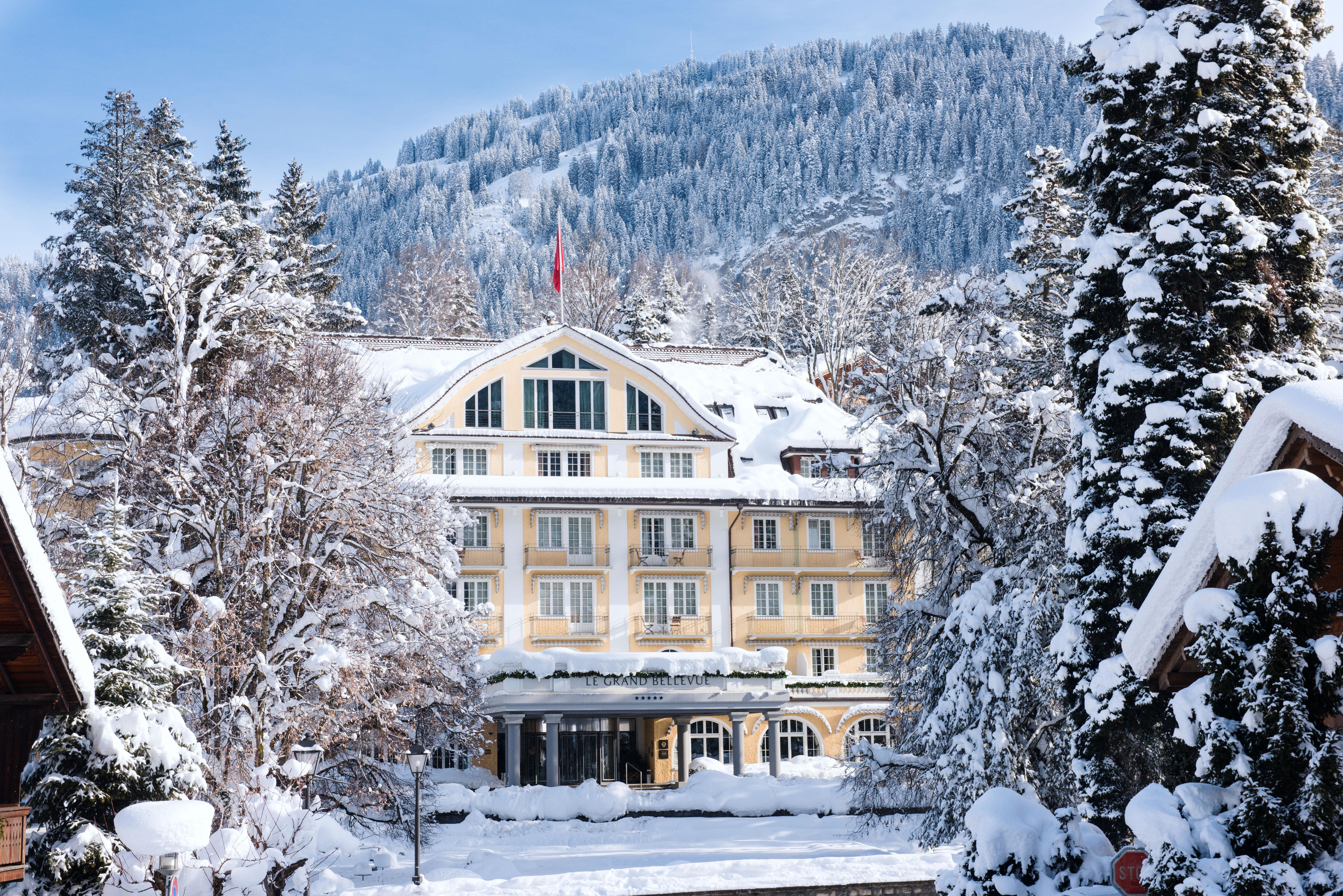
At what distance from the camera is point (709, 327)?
103 metres

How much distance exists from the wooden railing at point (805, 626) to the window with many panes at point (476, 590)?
391 inches

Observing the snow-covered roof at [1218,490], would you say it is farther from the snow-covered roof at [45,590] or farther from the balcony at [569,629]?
the balcony at [569,629]

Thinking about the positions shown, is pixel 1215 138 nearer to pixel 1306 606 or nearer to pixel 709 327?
pixel 1306 606

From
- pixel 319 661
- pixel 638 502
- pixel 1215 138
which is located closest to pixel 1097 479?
pixel 1215 138

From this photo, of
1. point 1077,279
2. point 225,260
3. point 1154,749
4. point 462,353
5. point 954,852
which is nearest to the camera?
point 1154,749

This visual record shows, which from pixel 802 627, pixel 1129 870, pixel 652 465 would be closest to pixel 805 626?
pixel 802 627

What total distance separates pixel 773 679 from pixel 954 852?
45.0ft

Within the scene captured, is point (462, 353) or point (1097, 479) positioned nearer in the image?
point (1097, 479)

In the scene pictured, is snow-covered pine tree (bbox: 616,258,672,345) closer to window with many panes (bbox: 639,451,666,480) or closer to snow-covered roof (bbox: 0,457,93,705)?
window with many panes (bbox: 639,451,666,480)

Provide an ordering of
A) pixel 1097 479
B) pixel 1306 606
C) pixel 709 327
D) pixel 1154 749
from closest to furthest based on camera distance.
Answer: pixel 1306 606
pixel 1154 749
pixel 1097 479
pixel 709 327

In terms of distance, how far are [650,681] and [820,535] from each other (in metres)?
11.5

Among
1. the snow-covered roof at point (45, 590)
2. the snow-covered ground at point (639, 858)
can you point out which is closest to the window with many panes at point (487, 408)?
the snow-covered ground at point (639, 858)

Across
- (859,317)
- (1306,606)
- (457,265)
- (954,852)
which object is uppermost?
(457,265)

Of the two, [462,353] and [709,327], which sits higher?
[709,327]
